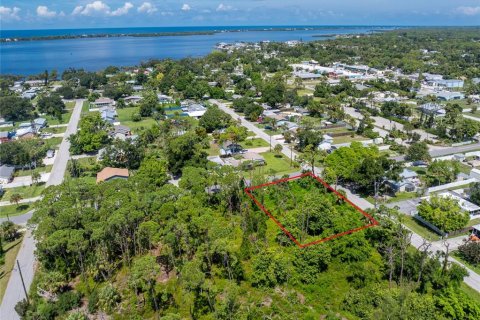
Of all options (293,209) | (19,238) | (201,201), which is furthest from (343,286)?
(19,238)

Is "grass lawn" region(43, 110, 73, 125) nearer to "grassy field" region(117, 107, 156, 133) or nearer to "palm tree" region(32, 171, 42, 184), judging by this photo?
"grassy field" region(117, 107, 156, 133)

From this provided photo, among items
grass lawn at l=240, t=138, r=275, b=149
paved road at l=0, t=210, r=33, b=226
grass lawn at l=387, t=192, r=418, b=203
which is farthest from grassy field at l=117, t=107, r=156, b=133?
grass lawn at l=387, t=192, r=418, b=203

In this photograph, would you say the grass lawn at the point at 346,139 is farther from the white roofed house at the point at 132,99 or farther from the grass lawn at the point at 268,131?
the white roofed house at the point at 132,99

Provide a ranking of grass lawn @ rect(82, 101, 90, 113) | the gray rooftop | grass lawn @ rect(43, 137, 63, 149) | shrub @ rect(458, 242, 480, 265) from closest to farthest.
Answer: shrub @ rect(458, 242, 480, 265) → the gray rooftop → grass lawn @ rect(43, 137, 63, 149) → grass lawn @ rect(82, 101, 90, 113)

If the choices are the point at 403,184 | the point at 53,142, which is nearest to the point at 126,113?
the point at 53,142

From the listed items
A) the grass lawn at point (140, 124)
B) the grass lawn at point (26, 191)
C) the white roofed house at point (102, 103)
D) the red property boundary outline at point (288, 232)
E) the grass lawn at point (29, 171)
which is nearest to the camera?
the red property boundary outline at point (288, 232)

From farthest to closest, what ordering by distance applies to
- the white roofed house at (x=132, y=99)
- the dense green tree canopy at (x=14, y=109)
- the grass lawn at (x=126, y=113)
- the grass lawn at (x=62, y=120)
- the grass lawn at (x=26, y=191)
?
1. the white roofed house at (x=132, y=99)
2. the grass lawn at (x=126, y=113)
3. the grass lawn at (x=62, y=120)
4. the dense green tree canopy at (x=14, y=109)
5. the grass lawn at (x=26, y=191)

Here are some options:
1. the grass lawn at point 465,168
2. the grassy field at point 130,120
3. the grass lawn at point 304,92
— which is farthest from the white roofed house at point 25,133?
the grass lawn at point 465,168
